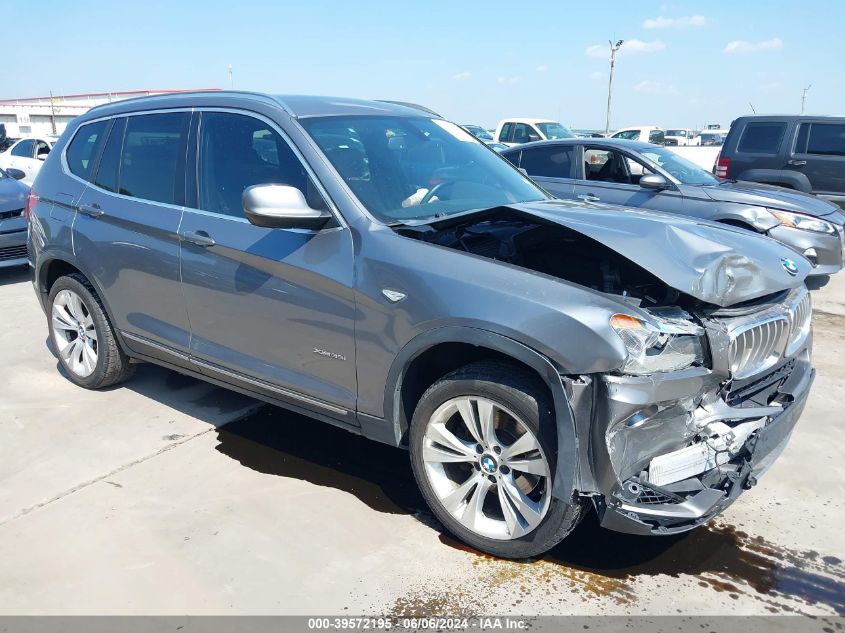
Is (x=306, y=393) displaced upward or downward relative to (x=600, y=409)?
downward

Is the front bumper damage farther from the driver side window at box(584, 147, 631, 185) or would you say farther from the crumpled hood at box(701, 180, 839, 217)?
the driver side window at box(584, 147, 631, 185)

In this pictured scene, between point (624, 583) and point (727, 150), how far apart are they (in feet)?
32.0

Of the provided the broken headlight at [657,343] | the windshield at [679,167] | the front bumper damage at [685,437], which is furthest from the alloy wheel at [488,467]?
the windshield at [679,167]

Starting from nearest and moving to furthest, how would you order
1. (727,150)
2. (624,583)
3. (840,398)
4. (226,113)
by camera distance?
(624,583)
(226,113)
(840,398)
(727,150)

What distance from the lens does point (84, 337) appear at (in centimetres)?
489

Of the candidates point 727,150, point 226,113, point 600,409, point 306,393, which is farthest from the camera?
point 727,150

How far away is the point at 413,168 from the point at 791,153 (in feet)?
29.6

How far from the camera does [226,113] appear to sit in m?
3.82

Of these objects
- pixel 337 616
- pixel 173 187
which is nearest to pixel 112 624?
pixel 337 616

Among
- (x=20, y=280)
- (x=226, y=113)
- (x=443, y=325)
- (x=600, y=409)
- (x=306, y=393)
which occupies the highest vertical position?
(x=226, y=113)

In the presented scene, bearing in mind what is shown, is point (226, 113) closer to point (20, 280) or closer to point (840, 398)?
point (840, 398)

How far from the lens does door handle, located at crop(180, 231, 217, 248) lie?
12.1ft

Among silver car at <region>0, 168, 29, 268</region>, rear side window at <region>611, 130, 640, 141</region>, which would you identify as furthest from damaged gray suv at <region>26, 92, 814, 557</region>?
rear side window at <region>611, 130, 640, 141</region>

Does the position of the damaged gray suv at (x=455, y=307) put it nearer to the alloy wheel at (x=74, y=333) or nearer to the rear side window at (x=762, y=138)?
the alloy wheel at (x=74, y=333)
